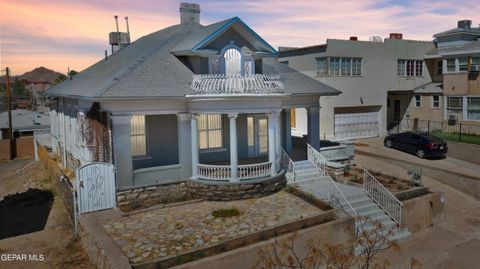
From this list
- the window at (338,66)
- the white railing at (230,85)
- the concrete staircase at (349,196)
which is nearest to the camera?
the concrete staircase at (349,196)

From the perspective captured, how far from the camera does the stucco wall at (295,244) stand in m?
10.3

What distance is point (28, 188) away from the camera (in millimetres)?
22266

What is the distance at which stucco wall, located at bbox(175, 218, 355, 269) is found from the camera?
10317 mm

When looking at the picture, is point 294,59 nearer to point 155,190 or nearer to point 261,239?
point 155,190

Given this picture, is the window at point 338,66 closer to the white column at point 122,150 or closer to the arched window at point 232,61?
the arched window at point 232,61

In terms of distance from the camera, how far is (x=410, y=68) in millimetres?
33469

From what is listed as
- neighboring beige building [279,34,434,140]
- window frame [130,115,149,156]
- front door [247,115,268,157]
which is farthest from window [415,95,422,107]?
window frame [130,115,149,156]

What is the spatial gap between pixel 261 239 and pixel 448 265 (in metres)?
6.13

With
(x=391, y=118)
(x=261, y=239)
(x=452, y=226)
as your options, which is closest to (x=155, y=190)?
(x=261, y=239)

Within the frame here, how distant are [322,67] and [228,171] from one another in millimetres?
16111

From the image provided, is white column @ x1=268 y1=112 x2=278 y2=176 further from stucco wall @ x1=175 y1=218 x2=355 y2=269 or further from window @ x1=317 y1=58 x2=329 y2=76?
window @ x1=317 y1=58 x2=329 y2=76

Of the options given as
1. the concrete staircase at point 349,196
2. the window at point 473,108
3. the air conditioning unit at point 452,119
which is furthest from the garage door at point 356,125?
the concrete staircase at point 349,196

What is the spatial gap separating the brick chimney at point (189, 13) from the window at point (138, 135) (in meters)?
7.66

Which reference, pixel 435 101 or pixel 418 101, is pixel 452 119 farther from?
pixel 418 101
